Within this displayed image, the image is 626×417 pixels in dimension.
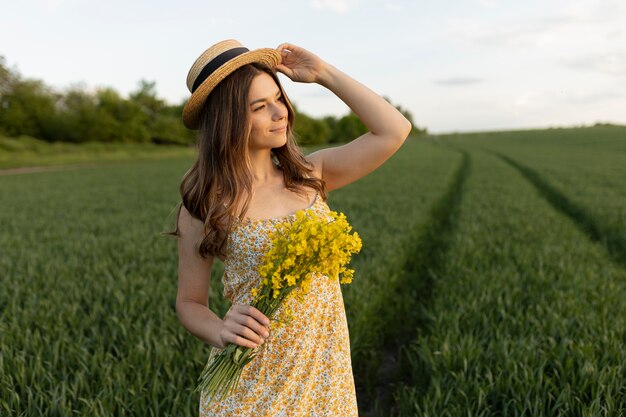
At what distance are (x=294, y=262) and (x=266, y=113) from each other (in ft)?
2.09

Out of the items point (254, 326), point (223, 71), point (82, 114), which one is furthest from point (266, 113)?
point (82, 114)

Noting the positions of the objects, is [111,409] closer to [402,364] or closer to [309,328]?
[309,328]

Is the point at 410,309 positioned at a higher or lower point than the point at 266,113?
lower

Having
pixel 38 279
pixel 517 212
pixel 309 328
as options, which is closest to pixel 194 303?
pixel 309 328

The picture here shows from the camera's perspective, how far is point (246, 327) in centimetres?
136

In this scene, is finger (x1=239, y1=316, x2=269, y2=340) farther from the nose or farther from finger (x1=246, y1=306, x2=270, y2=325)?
the nose

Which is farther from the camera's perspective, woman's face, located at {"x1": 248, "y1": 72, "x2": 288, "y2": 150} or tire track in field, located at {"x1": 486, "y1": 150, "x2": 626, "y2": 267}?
tire track in field, located at {"x1": 486, "y1": 150, "x2": 626, "y2": 267}

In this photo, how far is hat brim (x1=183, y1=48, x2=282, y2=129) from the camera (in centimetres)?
159

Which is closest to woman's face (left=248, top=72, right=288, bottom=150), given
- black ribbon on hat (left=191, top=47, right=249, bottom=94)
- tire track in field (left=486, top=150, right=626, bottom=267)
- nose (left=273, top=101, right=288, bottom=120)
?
nose (left=273, top=101, right=288, bottom=120)

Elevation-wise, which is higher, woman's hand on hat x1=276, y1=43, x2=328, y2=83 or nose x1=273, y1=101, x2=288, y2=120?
woman's hand on hat x1=276, y1=43, x2=328, y2=83

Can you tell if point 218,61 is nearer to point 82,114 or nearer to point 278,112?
point 278,112

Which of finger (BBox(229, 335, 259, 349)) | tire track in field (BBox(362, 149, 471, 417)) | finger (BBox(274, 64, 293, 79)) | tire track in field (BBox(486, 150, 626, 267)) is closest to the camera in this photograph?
finger (BBox(229, 335, 259, 349))

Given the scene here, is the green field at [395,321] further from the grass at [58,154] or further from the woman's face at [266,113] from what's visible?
the grass at [58,154]

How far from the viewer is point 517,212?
35.4 ft
